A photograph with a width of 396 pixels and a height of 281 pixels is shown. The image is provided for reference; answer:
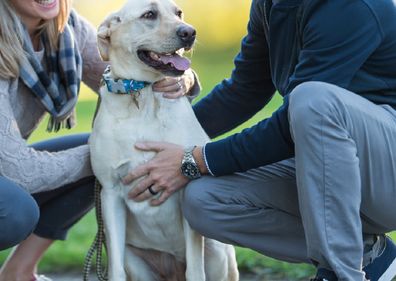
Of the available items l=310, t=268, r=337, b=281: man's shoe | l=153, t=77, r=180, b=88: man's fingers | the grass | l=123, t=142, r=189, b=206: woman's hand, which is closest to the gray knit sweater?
l=123, t=142, r=189, b=206: woman's hand

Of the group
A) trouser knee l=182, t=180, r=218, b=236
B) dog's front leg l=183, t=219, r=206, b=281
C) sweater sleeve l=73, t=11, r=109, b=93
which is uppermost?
sweater sleeve l=73, t=11, r=109, b=93

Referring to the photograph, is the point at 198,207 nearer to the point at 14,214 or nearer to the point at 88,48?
the point at 14,214

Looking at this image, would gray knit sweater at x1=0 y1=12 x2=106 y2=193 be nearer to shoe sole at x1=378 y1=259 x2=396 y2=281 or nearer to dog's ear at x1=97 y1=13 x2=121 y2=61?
dog's ear at x1=97 y1=13 x2=121 y2=61

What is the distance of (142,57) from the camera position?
3031 millimetres

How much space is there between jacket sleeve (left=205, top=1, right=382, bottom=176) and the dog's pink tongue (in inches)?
14.5

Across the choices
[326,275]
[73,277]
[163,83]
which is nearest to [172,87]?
[163,83]

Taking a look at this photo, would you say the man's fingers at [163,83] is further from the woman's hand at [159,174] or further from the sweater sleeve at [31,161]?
the sweater sleeve at [31,161]

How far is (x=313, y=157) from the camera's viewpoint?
8.20ft

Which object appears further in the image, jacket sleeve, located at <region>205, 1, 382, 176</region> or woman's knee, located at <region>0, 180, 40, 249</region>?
woman's knee, located at <region>0, 180, 40, 249</region>

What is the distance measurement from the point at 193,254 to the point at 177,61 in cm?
69

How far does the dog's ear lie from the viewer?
3.06m

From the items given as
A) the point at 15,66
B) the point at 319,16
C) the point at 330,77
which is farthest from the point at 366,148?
the point at 15,66

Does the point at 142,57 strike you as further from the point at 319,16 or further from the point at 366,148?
the point at 366,148

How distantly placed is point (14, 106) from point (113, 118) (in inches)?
16.0
